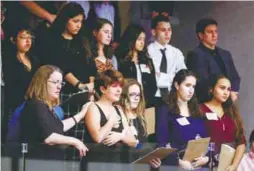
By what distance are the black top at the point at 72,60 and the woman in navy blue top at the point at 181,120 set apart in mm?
577

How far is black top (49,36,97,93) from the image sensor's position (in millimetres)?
4836

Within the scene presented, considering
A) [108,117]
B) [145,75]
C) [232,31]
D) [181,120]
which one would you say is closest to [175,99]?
[181,120]

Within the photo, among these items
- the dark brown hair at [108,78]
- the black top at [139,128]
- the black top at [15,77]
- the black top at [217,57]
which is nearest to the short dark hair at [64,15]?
the black top at [15,77]

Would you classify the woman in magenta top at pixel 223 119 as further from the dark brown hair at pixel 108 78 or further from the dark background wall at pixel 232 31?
the dark brown hair at pixel 108 78

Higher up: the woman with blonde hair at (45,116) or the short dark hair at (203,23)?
the short dark hair at (203,23)

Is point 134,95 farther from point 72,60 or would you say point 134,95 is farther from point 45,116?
point 45,116

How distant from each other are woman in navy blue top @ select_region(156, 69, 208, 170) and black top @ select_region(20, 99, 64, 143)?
0.73 m

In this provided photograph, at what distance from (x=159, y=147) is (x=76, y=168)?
588mm

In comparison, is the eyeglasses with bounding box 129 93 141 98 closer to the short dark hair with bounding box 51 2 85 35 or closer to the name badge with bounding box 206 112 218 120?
the name badge with bounding box 206 112 218 120

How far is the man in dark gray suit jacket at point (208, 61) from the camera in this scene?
4.97 m

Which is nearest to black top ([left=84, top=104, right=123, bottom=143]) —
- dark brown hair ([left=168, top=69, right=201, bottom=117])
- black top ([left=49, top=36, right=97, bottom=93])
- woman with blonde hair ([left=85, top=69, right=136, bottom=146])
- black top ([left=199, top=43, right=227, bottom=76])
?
woman with blonde hair ([left=85, top=69, right=136, bottom=146])

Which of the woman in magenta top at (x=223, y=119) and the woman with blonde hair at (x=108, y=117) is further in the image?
the woman in magenta top at (x=223, y=119)

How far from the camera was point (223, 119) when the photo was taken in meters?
5.00

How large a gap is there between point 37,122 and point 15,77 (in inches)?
13.6
